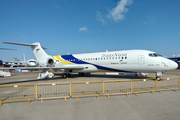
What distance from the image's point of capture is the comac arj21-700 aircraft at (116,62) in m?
11.2

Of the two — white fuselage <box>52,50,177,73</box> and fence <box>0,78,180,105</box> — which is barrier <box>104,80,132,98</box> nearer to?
fence <box>0,78,180,105</box>

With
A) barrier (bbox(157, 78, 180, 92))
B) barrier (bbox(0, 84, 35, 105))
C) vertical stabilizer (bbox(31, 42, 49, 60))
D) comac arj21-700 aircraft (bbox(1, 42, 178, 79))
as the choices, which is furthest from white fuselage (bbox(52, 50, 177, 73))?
barrier (bbox(0, 84, 35, 105))

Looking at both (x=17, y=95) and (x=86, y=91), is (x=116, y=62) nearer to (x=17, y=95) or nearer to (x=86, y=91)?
(x=86, y=91)

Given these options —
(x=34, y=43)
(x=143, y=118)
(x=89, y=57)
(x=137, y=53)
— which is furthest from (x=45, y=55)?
(x=143, y=118)

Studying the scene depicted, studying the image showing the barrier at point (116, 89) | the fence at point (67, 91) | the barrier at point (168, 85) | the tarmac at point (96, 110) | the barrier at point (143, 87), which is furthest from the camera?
the barrier at point (168, 85)

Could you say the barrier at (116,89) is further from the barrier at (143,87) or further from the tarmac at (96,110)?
the tarmac at (96,110)

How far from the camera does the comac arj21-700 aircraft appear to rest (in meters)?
11.2

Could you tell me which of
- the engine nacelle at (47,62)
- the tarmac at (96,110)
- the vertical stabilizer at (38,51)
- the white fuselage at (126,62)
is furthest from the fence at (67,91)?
the vertical stabilizer at (38,51)

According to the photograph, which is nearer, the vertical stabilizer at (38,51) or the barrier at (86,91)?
the barrier at (86,91)

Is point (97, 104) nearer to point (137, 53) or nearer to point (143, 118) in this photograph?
point (143, 118)

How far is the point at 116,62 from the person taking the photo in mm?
12938

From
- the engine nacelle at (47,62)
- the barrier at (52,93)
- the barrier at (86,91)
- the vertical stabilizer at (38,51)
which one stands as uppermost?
the vertical stabilizer at (38,51)

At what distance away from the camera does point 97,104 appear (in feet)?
16.6

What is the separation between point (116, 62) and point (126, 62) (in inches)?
48.2
